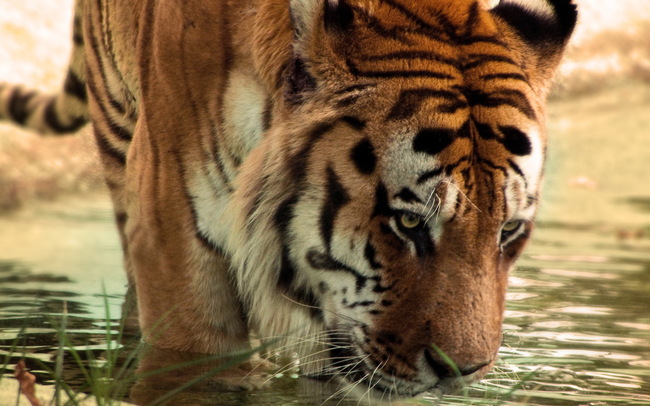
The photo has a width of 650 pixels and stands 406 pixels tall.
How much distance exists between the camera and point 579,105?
8438 mm

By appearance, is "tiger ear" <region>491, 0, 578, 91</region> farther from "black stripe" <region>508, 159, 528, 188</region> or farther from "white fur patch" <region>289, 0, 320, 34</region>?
"white fur patch" <region>289, 0, 320, 34</region>

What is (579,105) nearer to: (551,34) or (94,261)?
(94,261)

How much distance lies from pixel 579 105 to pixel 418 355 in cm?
658

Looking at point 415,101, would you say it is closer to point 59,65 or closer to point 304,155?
point 304,155

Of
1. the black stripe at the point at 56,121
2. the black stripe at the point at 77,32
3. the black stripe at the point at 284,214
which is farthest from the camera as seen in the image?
the black stripe at the point at 56,121

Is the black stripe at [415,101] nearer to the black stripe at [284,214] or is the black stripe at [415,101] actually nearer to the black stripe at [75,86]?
the black stripe at [284,214]

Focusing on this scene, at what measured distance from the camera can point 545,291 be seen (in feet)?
13.0

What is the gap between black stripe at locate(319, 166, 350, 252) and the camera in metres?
2.29

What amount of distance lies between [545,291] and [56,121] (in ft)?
6.79

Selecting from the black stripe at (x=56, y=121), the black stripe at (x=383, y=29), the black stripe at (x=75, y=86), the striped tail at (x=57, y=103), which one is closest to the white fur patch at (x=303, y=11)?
the black stripe at (x=383, y=29)

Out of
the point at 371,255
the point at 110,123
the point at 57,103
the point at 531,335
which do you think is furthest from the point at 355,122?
the point at 57,103

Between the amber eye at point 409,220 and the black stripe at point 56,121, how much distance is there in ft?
8.18

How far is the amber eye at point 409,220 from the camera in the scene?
2.21m

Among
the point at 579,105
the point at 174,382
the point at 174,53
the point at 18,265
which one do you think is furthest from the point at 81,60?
the point at 579,105
